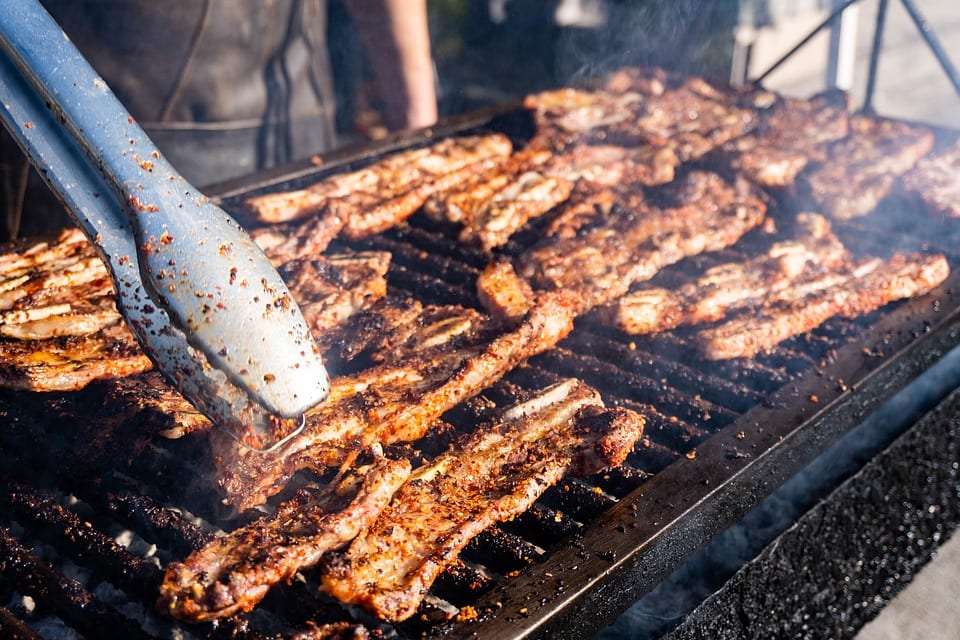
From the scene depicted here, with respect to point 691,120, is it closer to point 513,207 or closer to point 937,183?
point 937,183

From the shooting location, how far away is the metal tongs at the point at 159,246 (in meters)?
2.15

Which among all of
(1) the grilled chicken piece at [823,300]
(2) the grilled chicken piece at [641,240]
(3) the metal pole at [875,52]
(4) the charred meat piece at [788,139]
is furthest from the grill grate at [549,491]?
(3) the metal pole at [875,52]

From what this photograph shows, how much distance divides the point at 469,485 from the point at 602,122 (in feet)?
10.5

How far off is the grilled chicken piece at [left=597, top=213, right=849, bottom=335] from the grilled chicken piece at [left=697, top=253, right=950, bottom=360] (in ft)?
0.26

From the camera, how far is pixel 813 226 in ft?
13.8

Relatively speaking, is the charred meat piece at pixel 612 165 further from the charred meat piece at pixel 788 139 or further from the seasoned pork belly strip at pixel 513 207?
the charred meat piece at pixel 788 139

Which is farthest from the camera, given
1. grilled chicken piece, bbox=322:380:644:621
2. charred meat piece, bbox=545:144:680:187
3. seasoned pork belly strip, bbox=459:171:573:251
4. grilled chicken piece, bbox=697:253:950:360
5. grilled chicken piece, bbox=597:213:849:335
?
charred meat piece, bbox=545:144:680:187

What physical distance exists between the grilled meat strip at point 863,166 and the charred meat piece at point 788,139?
0.07 meters

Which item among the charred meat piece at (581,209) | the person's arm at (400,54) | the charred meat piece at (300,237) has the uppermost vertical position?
the person's arm at (400,54)

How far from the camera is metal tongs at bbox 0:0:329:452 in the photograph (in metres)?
2.15

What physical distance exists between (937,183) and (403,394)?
313 cm

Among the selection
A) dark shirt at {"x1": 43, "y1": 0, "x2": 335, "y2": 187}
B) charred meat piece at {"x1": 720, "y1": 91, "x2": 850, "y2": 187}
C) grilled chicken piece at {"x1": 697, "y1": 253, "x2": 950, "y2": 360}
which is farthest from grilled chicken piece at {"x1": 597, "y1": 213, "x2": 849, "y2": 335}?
dark shirt at {"x1": 43, "y1": 0, "x2": 335, "y2": 187}

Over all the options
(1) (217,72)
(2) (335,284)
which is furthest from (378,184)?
(1) (217,72)

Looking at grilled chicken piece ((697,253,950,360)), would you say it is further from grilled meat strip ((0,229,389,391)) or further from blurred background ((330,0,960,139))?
blurred background ((330,0,960,139))
